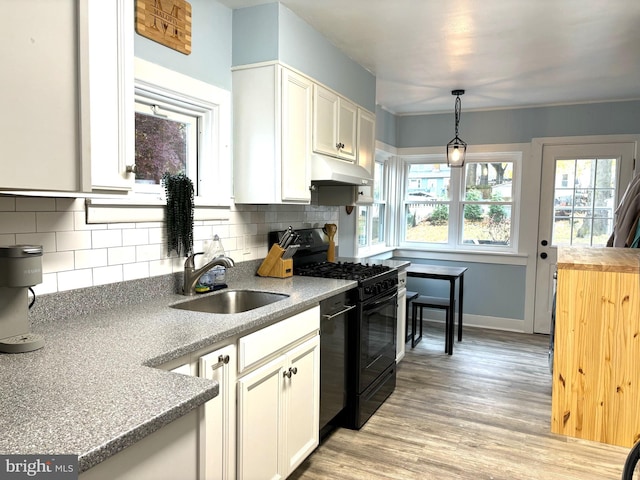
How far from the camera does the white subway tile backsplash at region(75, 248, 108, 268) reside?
1.89 m

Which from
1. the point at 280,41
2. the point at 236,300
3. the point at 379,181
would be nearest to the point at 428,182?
the point at 379,181

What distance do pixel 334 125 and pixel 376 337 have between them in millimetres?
1455

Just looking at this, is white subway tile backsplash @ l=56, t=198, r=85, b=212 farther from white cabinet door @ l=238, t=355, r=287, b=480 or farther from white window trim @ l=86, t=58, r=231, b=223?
white cabinet door @ l=238, t=355, r=287, b=480

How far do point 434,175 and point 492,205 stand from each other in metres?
0.74

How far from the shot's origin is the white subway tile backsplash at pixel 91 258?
6.22 feet

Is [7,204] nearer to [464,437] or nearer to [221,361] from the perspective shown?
[221,361]

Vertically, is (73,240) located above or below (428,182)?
below

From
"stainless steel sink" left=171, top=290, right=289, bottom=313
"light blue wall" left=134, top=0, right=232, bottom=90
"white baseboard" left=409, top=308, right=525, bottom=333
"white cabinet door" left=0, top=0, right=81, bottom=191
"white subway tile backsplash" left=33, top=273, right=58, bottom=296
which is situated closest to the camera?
"white cabinet door" left=0, top=0, right=81, bottom=191

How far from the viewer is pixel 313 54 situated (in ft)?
9.66

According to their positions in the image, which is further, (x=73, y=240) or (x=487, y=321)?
(x=487, y=321)

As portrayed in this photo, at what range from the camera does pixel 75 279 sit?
1875mm

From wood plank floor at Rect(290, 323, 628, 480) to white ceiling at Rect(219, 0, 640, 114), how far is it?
2.26 metres

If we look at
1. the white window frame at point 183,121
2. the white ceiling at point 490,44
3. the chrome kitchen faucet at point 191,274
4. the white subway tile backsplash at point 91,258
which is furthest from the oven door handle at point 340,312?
the white ceiling at point 490,44

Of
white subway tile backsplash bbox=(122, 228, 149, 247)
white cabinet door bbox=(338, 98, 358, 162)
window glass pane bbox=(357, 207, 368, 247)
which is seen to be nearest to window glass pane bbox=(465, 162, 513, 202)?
window glass pane bbox=(357, 207, 368, 247)
